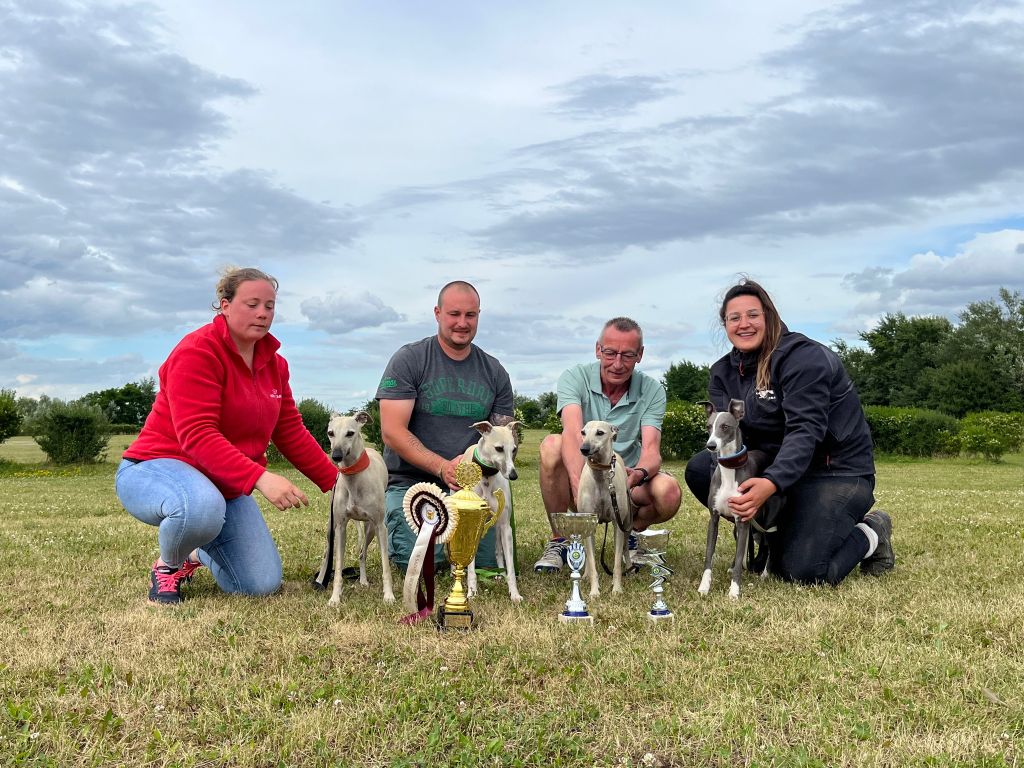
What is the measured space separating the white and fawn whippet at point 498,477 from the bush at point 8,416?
72.4ft

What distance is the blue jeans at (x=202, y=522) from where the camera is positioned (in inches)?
196

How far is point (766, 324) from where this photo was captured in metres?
5.61

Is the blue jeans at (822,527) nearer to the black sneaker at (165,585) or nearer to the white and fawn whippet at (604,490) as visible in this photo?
the white and fawn whippet at (604,490)

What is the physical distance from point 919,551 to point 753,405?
2.74 m

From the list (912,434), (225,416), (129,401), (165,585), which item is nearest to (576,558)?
(225,416)

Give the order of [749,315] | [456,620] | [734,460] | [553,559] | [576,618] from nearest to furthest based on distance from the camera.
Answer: [456,620], [576,618], [734,460], [749,315], [553,559]

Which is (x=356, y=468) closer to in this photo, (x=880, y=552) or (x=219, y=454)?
(x=219, y=454)

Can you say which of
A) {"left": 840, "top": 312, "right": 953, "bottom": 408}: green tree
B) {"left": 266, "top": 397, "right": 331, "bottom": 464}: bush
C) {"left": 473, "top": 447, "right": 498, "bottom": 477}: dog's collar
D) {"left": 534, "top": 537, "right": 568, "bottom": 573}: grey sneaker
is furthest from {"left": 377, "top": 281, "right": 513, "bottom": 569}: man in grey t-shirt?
{"left": 840, "top": 312, "right": 953, "bottom": 408}: green tree

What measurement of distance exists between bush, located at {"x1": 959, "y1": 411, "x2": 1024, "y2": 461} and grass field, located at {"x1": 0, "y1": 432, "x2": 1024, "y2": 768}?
23617 mm

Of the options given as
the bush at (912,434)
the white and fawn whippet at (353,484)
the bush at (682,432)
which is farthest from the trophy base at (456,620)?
the bush at (912,434)

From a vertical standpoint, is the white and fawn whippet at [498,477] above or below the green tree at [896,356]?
below

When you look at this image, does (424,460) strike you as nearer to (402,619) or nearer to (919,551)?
(402,619)

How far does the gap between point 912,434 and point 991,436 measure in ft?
7.53

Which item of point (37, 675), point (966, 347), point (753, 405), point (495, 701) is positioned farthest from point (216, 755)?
point (966, 347)
